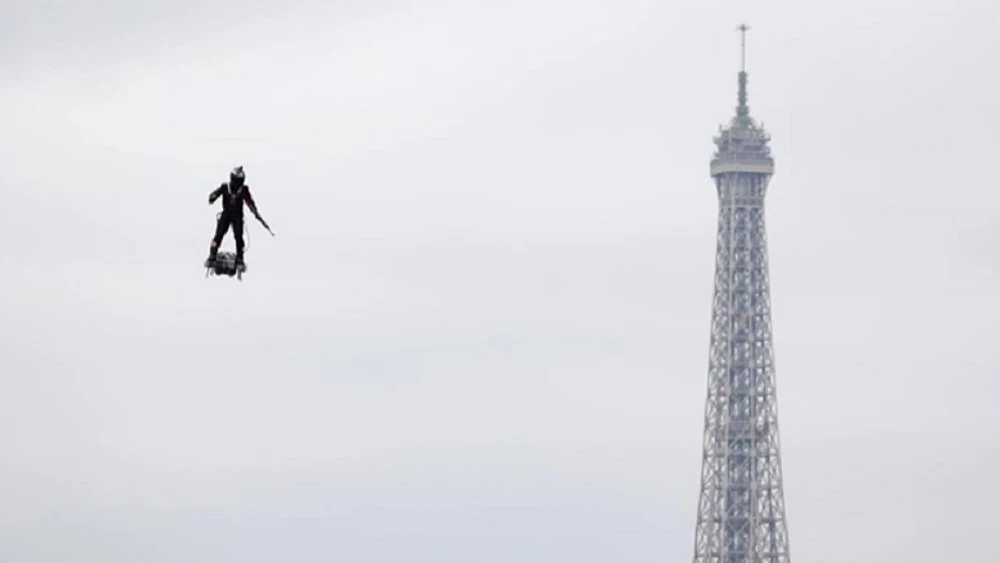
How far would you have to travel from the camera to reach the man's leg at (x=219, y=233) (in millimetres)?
58906

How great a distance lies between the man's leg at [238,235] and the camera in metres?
59.0

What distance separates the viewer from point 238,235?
59.0m

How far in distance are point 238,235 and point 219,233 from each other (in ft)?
1.13

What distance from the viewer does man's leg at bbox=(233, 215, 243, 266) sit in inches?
2323

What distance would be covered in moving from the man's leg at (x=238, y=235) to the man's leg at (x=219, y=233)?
0.54 feet

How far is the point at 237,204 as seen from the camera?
2352 inches

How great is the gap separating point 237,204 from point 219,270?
1.37 meters

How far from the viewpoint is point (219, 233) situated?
58969 millimetres

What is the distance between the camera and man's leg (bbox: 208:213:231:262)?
193 feet

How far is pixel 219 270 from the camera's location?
198ft

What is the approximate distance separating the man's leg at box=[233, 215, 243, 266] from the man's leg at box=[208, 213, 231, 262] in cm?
17
